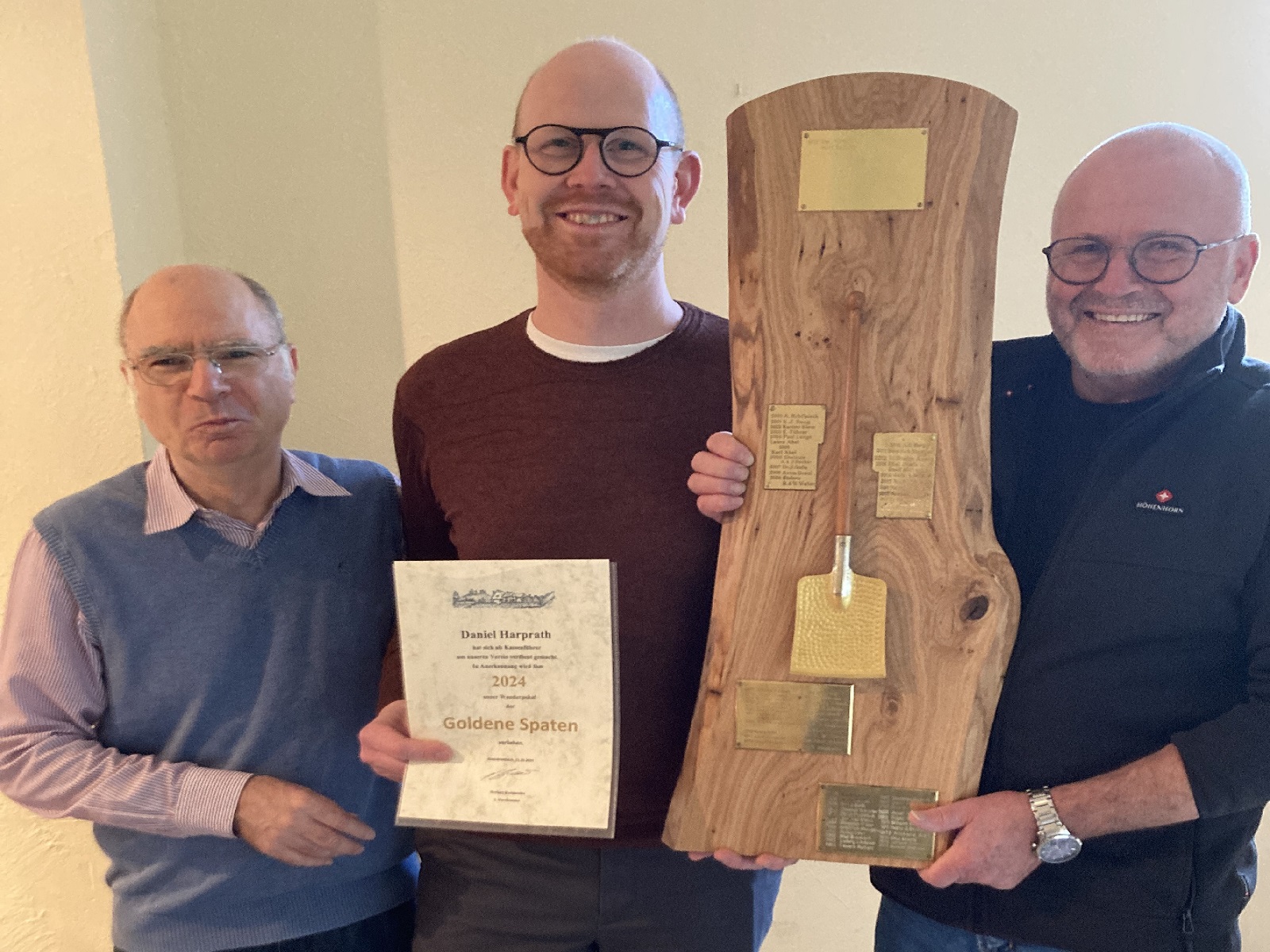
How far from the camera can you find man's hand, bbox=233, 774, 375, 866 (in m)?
1.07

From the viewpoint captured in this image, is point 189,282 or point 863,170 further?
point 189,282

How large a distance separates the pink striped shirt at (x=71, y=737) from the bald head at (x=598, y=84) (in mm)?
737

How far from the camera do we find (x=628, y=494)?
1081 millimetres

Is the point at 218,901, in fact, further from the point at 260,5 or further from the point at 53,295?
→ the point at 260,5

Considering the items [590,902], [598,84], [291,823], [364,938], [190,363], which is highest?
[598,84]

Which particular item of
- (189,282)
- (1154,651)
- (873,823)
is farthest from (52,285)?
(1154,651)

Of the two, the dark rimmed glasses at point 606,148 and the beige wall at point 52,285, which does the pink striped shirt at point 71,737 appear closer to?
the beige wall at point 52,285

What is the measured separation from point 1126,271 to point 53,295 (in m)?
1.74

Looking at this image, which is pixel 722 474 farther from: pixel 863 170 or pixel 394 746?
pixel 394 746

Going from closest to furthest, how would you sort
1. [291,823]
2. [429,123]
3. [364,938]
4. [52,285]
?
[291,823]
[364,938]
[52,285]
[429,123]

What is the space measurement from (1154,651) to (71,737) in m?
1.39

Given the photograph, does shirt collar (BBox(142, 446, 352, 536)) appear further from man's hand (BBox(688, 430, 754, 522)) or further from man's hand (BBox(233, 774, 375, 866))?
man's hand (BBox(688, 430, 754, 522))

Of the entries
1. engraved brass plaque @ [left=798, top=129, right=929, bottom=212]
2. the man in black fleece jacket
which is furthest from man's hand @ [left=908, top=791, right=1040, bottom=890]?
engraved brass plaque @ [left=798, top=129, right=929, bottom=212]

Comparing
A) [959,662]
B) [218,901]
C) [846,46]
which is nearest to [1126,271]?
[959,662]
